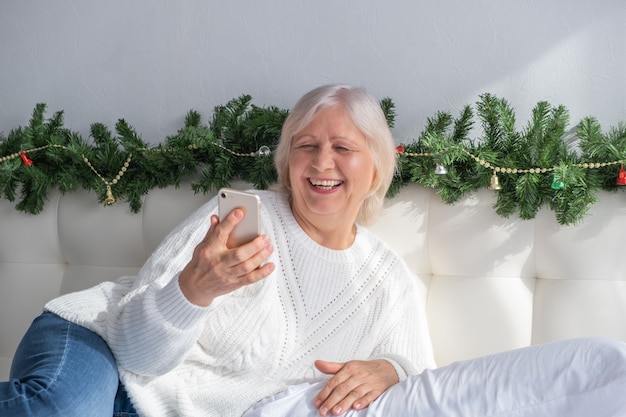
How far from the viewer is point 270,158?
1.83 meters

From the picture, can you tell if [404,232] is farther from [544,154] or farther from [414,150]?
[544,154]

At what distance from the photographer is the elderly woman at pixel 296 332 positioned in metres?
1.23

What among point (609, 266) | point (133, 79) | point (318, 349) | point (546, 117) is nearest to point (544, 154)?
point (546, 117)

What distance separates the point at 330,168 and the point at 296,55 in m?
0.51

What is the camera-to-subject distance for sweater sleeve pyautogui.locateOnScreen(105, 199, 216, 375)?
130cm

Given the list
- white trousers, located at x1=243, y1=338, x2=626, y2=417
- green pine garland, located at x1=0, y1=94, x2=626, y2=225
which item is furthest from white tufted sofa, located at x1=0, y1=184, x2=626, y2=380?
white trousers, located at x1=243, y1=338, x2=626, y2=417

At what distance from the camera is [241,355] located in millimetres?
1539

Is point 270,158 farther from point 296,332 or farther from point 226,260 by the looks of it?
point 226,260

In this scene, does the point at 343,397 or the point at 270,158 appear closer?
the point at 343,397

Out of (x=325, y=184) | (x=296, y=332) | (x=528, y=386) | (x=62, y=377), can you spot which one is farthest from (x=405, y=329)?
(x=62, y=377)

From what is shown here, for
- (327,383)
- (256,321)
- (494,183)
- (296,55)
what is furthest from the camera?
(296,55)

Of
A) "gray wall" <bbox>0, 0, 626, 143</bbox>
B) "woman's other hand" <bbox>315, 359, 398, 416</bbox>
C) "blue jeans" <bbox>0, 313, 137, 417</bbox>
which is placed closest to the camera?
"blue jeans" <bbox>0, 313, 137, 417</bbox>

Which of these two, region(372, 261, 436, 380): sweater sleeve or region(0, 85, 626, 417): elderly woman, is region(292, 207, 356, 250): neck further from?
region(372, 261, 436, 380): sweater sleeve

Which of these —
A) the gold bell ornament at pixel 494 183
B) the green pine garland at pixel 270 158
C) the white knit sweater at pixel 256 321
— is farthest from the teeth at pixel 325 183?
the gold bell ornament at pixel 494 183
